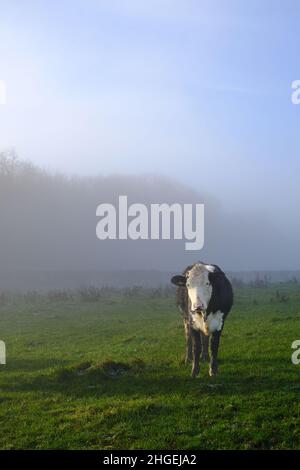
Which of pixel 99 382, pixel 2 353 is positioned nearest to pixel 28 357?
pixel 2 353

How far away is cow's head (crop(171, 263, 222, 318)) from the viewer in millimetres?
13148

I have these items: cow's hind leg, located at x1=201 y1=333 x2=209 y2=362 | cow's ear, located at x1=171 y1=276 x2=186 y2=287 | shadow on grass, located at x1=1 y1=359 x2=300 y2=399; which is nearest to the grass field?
shadow on grass, located at x1=1 y1=359 x2=300 y2=399

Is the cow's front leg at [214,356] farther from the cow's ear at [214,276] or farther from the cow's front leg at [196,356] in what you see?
the cow's ear at [214,276]

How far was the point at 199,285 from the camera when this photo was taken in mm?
13531

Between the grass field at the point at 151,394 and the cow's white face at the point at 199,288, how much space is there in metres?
1.98

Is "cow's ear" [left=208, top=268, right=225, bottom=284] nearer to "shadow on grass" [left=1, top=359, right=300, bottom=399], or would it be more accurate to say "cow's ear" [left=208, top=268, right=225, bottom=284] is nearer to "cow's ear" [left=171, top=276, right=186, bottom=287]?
Result: "cow's ear" [left=171, top=276, right=186, bottom=287]

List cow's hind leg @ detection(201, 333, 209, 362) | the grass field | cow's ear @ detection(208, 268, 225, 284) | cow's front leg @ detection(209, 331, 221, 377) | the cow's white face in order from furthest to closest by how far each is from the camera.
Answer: cow's hind leg @ detection(201, 333, 209, 362) < cow's ear @ detection(208, 268, 225, 284) < cow's front leg @ detection(209, 331, 221, 377) < the cow's white face < the grass field

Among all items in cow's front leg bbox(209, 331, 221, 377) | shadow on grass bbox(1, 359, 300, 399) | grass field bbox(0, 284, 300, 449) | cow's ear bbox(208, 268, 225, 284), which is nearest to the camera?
grass field bbox(0, 284, 300, 449)

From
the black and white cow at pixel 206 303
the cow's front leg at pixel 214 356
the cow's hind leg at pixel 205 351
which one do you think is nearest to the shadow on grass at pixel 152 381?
the cow's front leg at pixel 214 356

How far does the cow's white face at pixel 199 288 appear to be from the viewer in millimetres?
13133

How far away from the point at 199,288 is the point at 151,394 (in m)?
2.94

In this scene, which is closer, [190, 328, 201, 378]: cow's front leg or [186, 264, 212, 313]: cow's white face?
[186, 264, 212, 313]: cow's white face

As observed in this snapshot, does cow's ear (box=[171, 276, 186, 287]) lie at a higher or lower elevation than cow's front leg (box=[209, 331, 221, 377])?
higher

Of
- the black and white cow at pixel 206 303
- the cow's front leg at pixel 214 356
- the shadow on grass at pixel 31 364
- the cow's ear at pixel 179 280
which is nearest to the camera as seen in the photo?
the black and white cow at pixel 206 303
